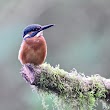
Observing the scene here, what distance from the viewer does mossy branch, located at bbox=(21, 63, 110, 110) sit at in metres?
3.92

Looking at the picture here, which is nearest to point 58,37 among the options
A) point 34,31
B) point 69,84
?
point 34,31

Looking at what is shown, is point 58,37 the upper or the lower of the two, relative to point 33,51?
upper

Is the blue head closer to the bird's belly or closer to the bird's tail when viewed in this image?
the bird's belly

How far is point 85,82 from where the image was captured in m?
4.06

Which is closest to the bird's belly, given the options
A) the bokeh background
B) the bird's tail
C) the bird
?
the bird

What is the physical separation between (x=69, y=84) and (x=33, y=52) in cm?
54

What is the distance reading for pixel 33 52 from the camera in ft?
14.1

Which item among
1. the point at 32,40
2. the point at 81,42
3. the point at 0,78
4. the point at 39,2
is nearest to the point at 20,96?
the point at 0,78

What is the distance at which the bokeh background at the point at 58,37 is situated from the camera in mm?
8555

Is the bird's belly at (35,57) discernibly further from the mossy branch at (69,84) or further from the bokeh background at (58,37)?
the bokeh background at (58,37)

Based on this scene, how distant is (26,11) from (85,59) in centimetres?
225

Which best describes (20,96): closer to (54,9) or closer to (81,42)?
(81,42)

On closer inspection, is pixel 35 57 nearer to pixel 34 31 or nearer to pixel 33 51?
pixel 33 51

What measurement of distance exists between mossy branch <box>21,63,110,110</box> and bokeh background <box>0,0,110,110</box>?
4015 millimetres
